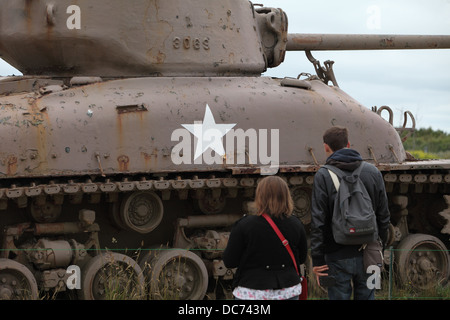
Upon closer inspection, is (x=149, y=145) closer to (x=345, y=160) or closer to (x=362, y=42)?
(x=345, y=160)

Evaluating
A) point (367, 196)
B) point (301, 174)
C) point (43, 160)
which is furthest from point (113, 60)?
point (367, 196)

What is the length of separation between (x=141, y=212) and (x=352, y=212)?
146 inches

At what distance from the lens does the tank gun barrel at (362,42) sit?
12469 mm

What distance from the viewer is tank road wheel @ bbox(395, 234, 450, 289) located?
426 inches

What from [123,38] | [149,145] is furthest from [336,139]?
[123,38]

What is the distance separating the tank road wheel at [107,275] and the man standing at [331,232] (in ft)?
10.3

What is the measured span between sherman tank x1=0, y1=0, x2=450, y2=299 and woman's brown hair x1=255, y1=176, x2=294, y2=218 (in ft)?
9.99

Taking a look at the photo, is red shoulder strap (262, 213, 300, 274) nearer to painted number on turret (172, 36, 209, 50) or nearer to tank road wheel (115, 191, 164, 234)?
tank road wheel (115, 191, 164, 234)

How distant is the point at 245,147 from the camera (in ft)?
31.0

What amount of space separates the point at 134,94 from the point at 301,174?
7.87ft

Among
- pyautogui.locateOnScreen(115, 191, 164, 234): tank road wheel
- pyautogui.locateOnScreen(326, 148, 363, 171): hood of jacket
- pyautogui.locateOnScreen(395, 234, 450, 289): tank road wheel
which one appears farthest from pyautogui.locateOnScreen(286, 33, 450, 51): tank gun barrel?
pyautogui.locateOnScreen(326, 148, 363, 171): hood of jacket

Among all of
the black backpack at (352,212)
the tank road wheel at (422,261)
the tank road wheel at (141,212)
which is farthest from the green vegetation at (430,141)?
the black backpack at (352,212)

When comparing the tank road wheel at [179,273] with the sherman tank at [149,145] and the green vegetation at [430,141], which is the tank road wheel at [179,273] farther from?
the green vegetation at [430,141]
